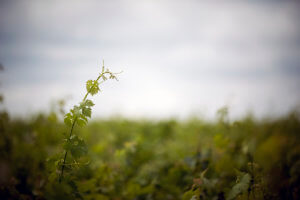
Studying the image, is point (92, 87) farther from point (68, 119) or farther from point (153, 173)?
point (153, 173)

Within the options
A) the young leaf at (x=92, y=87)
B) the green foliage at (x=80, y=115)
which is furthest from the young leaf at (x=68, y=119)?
the young leaf at (x=92, y=87)

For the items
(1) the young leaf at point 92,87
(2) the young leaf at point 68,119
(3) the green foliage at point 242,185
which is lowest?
(3) the green foliage at point 242,185

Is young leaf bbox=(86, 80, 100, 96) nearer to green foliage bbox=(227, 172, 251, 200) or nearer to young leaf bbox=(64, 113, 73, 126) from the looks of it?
young leaf bbox=(64, 113, 73, 126)

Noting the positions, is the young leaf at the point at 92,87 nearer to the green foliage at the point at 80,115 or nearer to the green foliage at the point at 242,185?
the green foliage at the point at 80,115

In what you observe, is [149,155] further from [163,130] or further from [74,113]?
[163,130]

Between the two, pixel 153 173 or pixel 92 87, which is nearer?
pixel 92 87

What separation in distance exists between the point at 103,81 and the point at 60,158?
0.59 meters

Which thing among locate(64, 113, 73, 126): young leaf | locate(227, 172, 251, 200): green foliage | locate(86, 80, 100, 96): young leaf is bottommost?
locate(227, 172, 251, 200): green foliage

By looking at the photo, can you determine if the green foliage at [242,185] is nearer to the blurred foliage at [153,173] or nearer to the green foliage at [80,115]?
the blurred foliage at [153,173]

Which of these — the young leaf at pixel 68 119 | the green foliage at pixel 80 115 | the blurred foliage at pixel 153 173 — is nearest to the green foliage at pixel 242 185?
the blurred foliage at pixel 153 173

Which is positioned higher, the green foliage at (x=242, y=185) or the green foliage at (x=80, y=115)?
the green foliage at (x=80, y=115)

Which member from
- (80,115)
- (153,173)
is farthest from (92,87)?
(153,173)

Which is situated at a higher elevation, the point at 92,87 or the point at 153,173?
the point at 92,87

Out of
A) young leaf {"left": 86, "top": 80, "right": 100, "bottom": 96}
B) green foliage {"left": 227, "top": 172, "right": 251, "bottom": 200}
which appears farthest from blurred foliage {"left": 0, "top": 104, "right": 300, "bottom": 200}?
young leaf {"left": 86, "top": 80, "right": 100, "bottom": 96}
